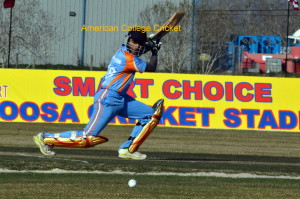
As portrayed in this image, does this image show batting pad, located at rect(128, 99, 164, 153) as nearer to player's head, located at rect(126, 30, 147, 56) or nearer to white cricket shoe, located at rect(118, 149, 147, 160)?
white cricket shoe, located at rect(118, 149, 147, 160)

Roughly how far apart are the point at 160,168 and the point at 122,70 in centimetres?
185

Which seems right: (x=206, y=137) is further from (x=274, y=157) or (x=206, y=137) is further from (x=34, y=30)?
(x=34, y=30)

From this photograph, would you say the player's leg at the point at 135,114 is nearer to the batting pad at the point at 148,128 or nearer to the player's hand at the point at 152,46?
the batting pad at the point at 148,128

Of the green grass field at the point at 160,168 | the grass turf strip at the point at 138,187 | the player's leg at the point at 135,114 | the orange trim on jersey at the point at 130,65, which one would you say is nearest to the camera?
the grass turf strip at the point at 138,187

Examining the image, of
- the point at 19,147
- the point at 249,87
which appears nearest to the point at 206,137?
the point at 249,87

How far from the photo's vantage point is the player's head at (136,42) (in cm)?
1316

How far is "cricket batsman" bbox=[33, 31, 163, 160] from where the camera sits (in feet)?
42.2

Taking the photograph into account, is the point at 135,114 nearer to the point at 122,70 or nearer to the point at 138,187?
the point at 122,70

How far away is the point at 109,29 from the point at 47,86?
1362 cm

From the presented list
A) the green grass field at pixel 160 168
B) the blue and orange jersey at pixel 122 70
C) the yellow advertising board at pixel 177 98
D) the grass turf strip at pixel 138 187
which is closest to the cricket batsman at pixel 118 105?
the blue and orange jersey at pixel 122 70

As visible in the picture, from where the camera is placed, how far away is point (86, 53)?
124 ft

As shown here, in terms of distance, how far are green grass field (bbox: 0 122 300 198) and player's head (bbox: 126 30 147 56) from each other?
6.48ft

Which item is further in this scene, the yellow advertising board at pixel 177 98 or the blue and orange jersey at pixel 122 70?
the yellow advertising board at pixel 177 98

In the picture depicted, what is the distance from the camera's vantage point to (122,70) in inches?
511
